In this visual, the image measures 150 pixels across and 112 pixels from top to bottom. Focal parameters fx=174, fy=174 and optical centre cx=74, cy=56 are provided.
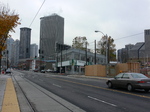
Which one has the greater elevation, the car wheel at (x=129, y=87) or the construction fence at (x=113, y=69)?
the construction fence at (x=113, y=69)

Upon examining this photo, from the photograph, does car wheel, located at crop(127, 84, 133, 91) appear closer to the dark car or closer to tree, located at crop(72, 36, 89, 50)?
the dark car

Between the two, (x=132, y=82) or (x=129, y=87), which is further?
(x=129, y=87)

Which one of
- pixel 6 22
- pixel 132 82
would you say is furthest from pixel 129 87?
pixel 6 22

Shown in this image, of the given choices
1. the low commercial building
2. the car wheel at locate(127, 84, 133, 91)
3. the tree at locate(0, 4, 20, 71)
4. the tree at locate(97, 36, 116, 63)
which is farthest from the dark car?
the tree at locate(97, 36, 116, 63)

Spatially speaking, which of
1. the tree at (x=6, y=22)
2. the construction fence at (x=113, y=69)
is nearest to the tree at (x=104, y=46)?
the construction fence at (x=113, y=69)

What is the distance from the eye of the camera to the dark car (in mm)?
12570

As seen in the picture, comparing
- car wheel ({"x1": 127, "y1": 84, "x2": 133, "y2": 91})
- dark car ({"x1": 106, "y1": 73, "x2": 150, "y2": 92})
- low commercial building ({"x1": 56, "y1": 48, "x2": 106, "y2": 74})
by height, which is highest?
low commercial building ({"x1": 56, "y1": 48, "x2": 106, "y2": 74})

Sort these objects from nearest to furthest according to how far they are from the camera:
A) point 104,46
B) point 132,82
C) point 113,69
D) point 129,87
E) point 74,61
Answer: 1. point 132,82
2. point 129,87
3. point 113,69
4. point 74,61
5. point 104,46

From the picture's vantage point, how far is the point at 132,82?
1312 centimetres

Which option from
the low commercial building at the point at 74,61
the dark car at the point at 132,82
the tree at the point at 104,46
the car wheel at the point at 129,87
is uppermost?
the tree at the point at 104,46

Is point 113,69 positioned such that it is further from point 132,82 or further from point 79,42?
point 79,42

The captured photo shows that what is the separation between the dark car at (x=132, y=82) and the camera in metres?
12.6

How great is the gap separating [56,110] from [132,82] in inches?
307

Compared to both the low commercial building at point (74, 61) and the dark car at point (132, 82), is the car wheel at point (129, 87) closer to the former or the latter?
the dark car at point (132, 82)
